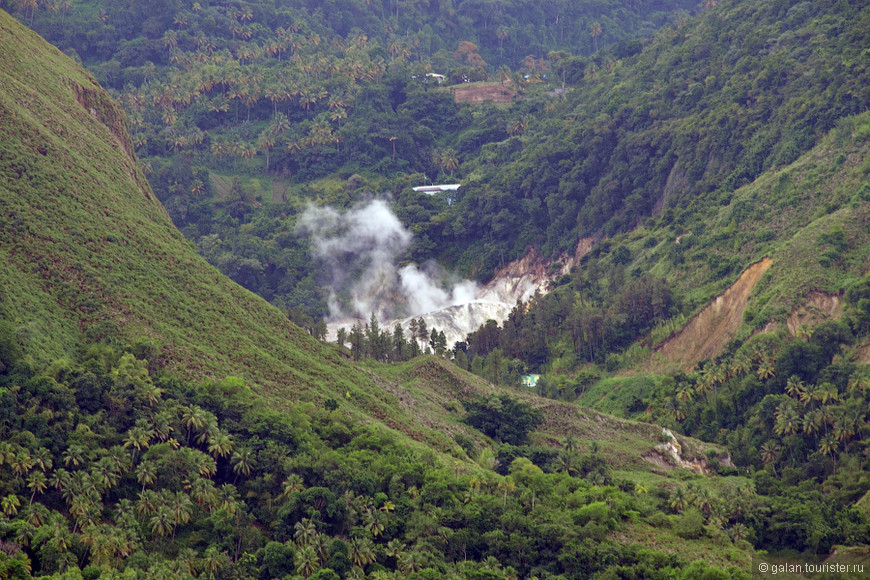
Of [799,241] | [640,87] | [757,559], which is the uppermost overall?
[640,87]

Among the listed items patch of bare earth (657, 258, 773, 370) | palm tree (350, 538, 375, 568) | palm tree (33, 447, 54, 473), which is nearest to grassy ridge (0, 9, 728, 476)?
palm tree (33, 447, 54, 473)

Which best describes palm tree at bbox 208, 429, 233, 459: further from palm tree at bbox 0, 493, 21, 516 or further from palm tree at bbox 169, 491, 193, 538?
palm tree at bbox 0, 493, 21, 516

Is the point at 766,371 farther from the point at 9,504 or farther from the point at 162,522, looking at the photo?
the point at 9,504

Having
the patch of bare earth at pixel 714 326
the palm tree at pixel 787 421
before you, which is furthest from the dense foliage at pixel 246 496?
the patch of bare earth at pixel 714 326

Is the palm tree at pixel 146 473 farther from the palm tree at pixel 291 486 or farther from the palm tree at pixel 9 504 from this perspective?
the palm tree at pixel 291 486

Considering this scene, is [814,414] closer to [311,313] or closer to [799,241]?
[799,241]

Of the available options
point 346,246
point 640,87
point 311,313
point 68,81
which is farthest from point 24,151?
point 640,87
